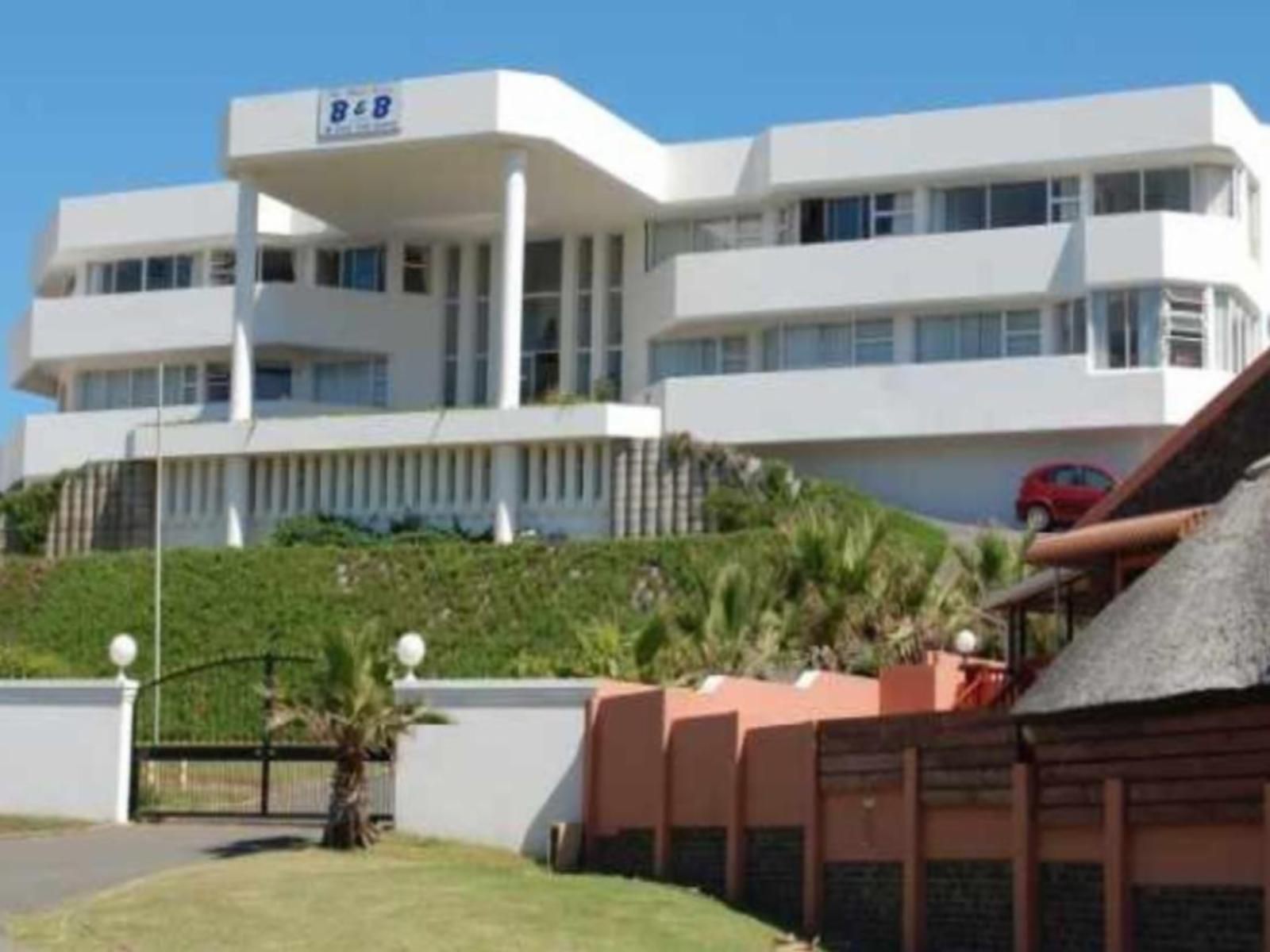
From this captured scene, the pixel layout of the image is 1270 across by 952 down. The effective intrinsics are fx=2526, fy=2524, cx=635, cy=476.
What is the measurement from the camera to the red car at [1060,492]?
162 ft

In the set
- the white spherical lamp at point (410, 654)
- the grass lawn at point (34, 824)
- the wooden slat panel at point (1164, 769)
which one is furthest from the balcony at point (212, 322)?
the wooden slat panel at point (1164, 769)

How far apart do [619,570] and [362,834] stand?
19.9m

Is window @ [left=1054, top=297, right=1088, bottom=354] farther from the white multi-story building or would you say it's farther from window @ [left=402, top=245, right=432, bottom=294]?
window @ [left=402, top=245, right=432, bottom=294]

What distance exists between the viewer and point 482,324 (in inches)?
2391

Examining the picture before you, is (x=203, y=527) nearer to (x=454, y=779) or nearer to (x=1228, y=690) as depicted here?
(x=454, y=779)

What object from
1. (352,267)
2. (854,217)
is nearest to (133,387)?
(352,267)

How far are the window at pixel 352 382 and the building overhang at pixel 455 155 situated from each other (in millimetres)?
3632

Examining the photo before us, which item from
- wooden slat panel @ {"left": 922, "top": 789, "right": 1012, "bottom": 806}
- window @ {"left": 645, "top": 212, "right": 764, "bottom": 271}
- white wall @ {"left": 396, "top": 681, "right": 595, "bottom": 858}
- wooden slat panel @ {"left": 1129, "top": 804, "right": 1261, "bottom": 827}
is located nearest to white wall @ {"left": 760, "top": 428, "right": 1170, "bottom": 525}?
window @ {"left": 645, "top": 212, "right": 764, "bottom": 271}

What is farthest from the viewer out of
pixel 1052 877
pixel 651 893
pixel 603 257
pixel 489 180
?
pixel 603 257

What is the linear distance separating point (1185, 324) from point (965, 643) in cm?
1821

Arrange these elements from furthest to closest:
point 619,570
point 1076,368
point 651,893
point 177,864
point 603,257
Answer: point 603,257
point 1076,368
point 619,570
point 177,864
point 651,893

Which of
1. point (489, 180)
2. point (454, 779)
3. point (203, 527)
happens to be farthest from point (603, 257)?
point (454, 779)

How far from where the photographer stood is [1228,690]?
1722cm

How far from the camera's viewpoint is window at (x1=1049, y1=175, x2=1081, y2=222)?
5297 centimetres
